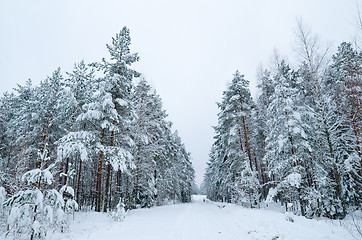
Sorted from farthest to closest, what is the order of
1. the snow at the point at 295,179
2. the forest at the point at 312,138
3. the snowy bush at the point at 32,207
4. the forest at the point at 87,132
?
the forest at the point at 312,138
the snow at the point at 295,179
the forest at the point at 87,132
the snowy bush at the point at 32,207

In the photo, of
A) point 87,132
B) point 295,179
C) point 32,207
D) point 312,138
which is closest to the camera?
point 32,207

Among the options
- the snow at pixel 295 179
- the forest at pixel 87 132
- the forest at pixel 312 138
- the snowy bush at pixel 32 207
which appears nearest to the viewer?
the snowy bush at pixel 32 207

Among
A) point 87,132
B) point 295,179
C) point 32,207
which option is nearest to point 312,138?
point 295,179

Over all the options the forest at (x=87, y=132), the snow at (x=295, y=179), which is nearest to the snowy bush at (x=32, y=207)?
the forest at (x=87, y=132)

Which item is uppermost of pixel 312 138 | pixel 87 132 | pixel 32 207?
pixel 87 132

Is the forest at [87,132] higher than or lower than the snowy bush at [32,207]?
higher

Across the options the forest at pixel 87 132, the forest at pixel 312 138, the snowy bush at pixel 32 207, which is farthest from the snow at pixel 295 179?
the snowy bush at pixel 32 207

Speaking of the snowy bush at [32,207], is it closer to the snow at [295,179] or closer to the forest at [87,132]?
the forest at [87,132]

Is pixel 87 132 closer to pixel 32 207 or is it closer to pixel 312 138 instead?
pixel 32 207

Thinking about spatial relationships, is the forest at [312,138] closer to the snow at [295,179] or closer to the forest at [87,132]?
the snow at [295,179]

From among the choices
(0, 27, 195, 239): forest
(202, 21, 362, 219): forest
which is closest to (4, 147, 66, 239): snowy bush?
(0, 27, 195, 239): forest

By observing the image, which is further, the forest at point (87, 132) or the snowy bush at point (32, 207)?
the forest at point (87, 132)

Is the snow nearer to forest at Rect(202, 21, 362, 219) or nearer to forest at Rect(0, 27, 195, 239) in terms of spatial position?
forest at Rect(202, 21, 362, 219)

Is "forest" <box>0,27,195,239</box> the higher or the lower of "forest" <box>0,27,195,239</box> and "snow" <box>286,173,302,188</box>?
the higher
